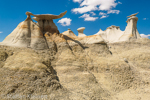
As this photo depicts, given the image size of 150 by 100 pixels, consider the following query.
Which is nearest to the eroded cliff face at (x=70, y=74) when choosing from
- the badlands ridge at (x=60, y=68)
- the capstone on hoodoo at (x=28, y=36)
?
the badlands ridge at (x=60, y=68)

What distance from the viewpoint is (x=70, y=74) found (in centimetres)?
1328

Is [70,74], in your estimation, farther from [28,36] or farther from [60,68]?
[28,36]

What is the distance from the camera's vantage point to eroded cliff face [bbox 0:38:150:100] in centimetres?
921

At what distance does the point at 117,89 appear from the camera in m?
13.8

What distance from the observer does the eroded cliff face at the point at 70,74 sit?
921 cm

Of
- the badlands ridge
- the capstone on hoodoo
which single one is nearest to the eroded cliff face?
the badlands ridge

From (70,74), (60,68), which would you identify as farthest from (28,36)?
(70,74)

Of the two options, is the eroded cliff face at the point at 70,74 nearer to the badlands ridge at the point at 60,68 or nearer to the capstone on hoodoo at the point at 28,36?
the badlands ridge at the point at 60,68

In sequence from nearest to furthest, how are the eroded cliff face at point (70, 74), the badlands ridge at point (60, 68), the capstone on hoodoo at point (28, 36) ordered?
the eroded cliff face at point (70, 74)
the badlands ridge at point (60, 68)
the capstone on hoodoo at point (28, 36)

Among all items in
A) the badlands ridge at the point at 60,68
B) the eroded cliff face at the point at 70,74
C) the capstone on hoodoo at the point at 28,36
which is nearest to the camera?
the eroded cliff face at the point at 70,74

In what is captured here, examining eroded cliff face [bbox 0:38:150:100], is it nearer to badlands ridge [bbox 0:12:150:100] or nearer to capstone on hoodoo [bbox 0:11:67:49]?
badlands ridge [bbox 0:12:150:100]

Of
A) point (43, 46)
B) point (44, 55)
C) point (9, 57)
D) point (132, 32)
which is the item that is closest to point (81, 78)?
point (44, 55)

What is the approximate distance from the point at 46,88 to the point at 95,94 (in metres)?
4.97

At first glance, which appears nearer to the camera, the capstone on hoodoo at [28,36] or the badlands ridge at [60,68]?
the badlands ridge at [60,68]
